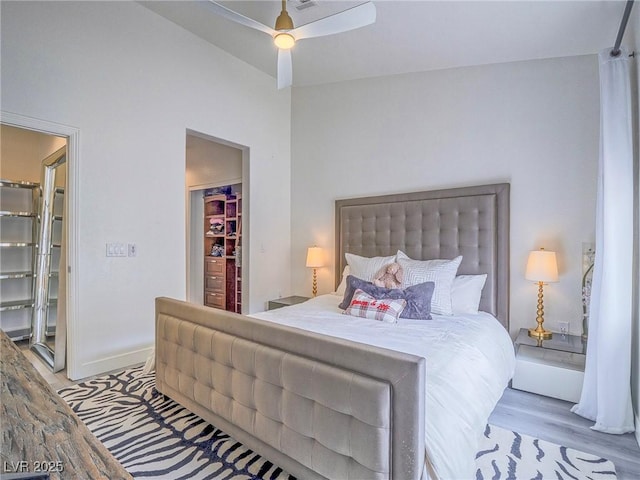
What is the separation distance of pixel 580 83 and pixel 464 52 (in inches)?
39.5

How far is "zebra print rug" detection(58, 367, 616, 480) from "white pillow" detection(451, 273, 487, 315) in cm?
100

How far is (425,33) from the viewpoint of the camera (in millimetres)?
2988

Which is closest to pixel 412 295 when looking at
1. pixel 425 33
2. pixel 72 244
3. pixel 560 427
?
pixel 560 427

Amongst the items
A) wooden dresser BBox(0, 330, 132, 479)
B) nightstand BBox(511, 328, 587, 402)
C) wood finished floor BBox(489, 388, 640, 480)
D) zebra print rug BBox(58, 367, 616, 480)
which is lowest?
wood finished floor BBox(489, 388, 640, 480)

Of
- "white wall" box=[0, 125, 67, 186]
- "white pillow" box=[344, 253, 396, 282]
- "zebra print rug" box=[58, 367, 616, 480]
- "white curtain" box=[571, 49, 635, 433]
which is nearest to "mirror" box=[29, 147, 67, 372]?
"white wall" box=[0, 125, 67, 186]

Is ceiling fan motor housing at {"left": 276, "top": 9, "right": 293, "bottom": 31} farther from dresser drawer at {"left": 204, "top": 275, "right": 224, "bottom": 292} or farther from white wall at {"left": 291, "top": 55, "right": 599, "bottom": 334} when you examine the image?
dresser drawer at {"left": 204, "top": 275, "right": 224, "bottom": 292}

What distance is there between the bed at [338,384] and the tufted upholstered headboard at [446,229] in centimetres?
29

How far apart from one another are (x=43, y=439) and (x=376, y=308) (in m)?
2.24

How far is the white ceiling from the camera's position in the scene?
2.52 meters

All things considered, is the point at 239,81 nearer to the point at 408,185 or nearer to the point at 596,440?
the point at 408,185

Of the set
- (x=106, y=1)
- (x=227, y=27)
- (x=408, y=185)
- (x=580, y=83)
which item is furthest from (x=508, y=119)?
(x=106, y=1)

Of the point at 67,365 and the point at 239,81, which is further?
the point at 239,81

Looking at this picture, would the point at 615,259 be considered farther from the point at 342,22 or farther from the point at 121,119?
the point at 121,119

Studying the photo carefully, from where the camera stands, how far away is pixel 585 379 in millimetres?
2387
